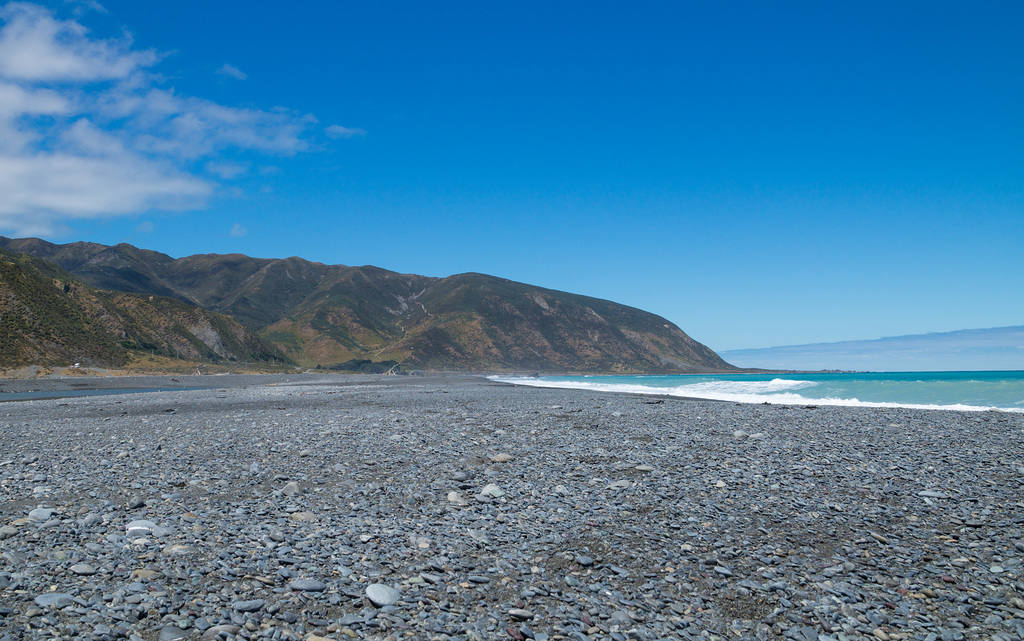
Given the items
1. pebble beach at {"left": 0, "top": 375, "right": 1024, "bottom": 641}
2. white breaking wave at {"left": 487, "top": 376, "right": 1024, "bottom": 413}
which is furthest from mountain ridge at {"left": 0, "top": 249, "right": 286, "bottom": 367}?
pebble beach at {"left": 0, "top": 375, "right": 1024, "bottom": 641}

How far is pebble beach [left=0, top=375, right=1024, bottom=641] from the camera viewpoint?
4.64 m

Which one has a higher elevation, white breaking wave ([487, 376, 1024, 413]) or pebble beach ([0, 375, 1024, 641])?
white breaking wave ([487, 376, 1024, 413])

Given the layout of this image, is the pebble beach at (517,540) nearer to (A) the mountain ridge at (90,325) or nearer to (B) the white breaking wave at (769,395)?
(B) the white breaking wave at (769,395)

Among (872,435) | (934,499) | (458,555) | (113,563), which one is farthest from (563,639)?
(872,435)

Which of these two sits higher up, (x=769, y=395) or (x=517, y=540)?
(x=769, y=395)

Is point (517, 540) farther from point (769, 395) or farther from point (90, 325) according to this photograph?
point (90, 325)

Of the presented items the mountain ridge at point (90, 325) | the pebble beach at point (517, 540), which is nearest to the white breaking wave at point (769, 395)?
the pebble beach at point (517, 540)

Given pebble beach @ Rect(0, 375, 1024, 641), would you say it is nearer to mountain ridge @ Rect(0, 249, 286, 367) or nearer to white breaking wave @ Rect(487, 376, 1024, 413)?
white breaking wave @ Rect(487, 376, 1024, 413)

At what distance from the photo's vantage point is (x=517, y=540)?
6.46 m

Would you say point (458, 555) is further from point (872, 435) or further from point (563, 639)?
point (872, 435)

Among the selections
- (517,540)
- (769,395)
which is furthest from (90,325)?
(517,540)

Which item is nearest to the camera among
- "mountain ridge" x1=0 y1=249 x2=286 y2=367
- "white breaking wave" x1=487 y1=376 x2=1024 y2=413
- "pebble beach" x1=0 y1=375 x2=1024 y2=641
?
"pebble beach" x1=0 y1=375 x2=1024 y2=641

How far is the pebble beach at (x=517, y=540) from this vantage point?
4.64m

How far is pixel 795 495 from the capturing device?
26.4ft
